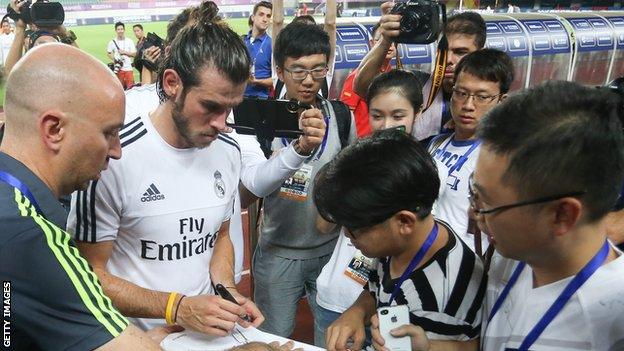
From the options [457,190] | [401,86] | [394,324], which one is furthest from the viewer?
[401,86]

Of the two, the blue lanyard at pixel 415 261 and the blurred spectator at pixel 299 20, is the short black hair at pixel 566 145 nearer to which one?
the blue lanyard at pixel 415 261

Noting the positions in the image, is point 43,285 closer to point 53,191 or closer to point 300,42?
point 53,191

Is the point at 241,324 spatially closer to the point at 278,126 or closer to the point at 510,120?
the point at 278,126

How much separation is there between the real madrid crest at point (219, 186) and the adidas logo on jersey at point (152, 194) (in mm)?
190

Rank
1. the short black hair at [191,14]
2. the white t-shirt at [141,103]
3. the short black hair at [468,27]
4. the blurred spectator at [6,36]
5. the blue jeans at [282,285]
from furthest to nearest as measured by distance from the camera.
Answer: the blurred spectator at [6,36], the short black hair at [191,14], the short black hair at [468,27], the blue jeans at [282,285], the white t-shirt at [141,103]

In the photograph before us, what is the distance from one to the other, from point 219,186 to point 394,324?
76 cm

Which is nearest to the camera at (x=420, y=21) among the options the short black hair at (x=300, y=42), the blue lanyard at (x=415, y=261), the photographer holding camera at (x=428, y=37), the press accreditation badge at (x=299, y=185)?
the photographer holding camera at (x=428, y=37)

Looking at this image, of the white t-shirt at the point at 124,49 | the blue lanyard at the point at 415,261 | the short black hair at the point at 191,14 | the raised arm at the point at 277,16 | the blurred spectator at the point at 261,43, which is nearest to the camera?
the blue lanyard at the point at 415,261

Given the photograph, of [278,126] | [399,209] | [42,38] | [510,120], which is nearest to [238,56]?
[278,126]

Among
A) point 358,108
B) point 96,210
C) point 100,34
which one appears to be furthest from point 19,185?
point 100,34

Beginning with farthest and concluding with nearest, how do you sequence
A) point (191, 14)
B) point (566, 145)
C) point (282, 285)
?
point (191, 14), point (282, 285), point (566, 145)

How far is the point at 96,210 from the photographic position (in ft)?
4.92

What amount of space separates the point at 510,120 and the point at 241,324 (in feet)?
3.04

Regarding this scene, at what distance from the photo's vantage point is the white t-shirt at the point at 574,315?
978mm
